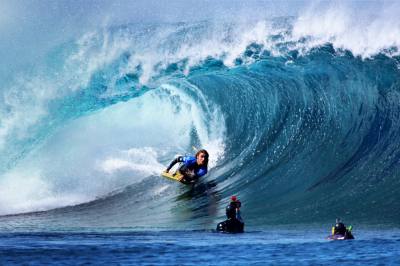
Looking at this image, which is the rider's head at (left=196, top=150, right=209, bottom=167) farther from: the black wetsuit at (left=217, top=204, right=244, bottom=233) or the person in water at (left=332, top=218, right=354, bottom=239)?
the person in water at (left=332, top=218, right=354, bottom=239)

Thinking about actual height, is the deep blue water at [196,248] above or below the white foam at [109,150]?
below

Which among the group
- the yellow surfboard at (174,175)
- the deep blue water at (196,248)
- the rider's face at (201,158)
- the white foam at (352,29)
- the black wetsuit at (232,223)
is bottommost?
the deep blue water at (196,248)

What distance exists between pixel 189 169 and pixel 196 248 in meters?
6.15

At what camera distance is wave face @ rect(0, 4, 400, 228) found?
56.3 feet

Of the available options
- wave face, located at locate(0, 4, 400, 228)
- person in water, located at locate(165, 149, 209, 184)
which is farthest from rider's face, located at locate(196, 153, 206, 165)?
wave face, located at locate(0, 4, 400, 228)

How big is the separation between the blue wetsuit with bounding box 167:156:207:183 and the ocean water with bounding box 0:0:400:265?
0.28 metres

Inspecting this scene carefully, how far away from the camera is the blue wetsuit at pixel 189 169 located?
17.6m

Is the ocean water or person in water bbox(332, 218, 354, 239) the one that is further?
the ocean water

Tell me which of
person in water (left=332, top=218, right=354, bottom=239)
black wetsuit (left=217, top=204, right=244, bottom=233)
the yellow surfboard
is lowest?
person in water (left=332, top=218, right=354, bottom=239)

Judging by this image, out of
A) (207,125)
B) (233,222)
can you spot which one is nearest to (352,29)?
(207,125)

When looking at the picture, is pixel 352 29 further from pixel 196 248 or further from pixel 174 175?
pixel 196 248

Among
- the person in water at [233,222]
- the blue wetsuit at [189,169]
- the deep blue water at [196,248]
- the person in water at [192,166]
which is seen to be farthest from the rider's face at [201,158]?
the deep blue water at [196,248]

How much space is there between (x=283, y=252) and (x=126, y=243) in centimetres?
236

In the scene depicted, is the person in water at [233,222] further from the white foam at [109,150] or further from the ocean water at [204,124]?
the white foam at [109,150]
